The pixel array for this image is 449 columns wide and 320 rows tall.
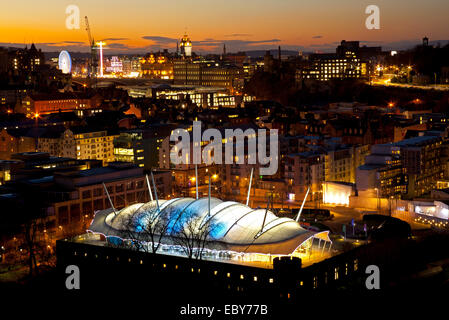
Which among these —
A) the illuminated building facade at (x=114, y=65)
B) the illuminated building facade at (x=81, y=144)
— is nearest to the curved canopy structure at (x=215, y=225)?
the illuminated building facade at (x=81, y=144)

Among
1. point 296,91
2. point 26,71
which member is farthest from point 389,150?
point 26,71

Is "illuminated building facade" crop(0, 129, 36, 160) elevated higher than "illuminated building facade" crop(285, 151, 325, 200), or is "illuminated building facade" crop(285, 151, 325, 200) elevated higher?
"illuminated building facade" crop(0, 129, 36, 160)

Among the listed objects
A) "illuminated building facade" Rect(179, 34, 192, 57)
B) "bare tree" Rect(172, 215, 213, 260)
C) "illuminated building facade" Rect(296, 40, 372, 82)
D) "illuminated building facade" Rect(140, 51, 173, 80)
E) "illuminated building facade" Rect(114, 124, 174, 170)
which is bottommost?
"bare tree" Rect(172, 215, 213, 260)

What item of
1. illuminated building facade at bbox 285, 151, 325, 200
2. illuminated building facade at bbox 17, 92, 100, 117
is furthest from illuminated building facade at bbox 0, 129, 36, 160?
illuminated building facade at bbox 285, 151, 325, 200

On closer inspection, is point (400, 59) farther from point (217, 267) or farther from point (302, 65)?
point (217, 267)

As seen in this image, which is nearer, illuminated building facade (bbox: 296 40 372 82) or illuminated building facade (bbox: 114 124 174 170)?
illuminated building facade (bbox: 114 124 174 170)

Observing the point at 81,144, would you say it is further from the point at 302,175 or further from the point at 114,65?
the point at 114,65

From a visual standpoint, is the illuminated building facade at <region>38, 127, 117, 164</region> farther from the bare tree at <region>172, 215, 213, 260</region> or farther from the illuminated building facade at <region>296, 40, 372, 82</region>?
the illuminated building facade at <region>296, 40, 372, 82</region>

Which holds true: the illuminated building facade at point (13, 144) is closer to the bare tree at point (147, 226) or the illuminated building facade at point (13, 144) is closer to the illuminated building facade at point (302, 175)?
the illuminated building facade at point (302, 175)
